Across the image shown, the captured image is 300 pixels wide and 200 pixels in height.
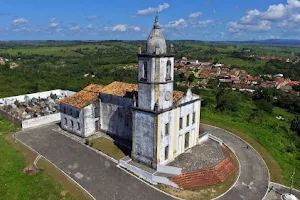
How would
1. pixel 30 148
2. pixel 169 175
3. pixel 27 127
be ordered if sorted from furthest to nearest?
pixel 27 127 → pixel 30 148 → pixel 169 175

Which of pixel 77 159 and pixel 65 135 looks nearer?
pixel 77 159

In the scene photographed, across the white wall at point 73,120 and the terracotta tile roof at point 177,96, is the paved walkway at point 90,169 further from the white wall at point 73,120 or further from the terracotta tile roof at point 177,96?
the terracotta tile roof at point 177,96

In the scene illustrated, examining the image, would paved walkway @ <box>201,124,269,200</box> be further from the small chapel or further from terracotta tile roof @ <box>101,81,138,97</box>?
terracotta tile roof @ <box>101,81,138,97</box>

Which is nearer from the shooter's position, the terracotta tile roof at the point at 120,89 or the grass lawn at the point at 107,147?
the grass lawn at the point at 107,147

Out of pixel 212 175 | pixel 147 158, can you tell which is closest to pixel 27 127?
pixel 147 158

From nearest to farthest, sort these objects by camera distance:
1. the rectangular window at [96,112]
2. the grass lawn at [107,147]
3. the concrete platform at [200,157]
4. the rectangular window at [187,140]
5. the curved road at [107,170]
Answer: the curved road at [107,170] < the concrete platform at [200,157] < the grass lawn at [107,147] < the rectangular window at [187,140] < the rectangular window at [96,112]

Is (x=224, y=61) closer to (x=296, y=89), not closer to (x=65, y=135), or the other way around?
(x=296, y=89)

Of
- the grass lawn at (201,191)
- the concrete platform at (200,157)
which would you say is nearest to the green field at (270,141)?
the concrete platform at (200,157)

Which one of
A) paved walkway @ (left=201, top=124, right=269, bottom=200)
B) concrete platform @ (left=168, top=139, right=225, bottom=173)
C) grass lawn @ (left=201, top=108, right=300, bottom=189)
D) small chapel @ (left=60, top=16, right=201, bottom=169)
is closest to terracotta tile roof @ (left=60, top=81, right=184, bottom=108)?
small chapel @ (left=60, top=16, right=201, bottom=169)
